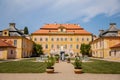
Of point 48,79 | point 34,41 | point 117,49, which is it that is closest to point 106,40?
point 117,49

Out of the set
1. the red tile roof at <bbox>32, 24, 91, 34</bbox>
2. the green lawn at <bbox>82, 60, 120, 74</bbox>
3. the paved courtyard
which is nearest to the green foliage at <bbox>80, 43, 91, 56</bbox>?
the red tile roof at <bbox>32, 24, 91, 34</bbox>

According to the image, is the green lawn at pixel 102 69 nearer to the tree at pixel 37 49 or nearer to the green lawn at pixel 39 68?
the green lawn at pixel 39 68

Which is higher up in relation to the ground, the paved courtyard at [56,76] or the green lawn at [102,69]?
the paved courtyard at [56,76]

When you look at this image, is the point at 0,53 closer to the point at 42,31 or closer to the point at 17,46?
the point at 17,46

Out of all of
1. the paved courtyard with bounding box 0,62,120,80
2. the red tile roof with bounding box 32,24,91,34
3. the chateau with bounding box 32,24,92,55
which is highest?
the red tile roof with bounding box 32,24,91,34

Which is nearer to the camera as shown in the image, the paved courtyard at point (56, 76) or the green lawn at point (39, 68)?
the paved courtyard at point (56, 76)

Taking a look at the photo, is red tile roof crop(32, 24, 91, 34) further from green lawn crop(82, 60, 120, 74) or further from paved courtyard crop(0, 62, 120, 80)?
paved courtyard crop(0, 62, 120, 80)

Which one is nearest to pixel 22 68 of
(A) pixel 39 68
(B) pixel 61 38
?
(A) pixel 39 68

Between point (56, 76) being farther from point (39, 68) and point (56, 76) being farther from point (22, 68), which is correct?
point (22, 68)

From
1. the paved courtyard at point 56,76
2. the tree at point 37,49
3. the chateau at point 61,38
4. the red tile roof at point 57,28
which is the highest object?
the red tile roof at point 57,28

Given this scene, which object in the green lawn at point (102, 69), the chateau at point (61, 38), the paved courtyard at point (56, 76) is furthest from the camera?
the chateau at point (61, 38)

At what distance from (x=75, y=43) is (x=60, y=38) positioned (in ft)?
18.5

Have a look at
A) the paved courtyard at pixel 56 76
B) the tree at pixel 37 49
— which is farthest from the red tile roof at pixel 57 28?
the paved courtyard at pixel 56 76

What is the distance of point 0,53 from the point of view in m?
44.1
